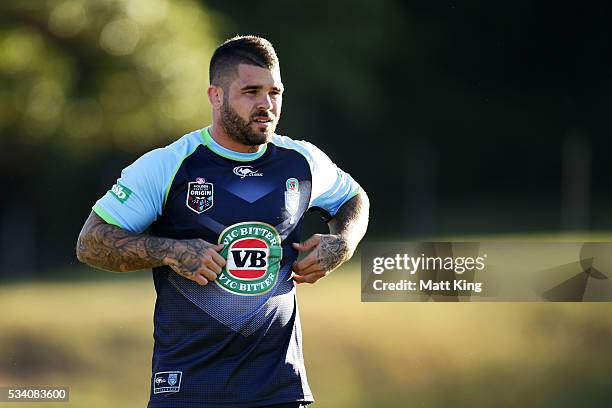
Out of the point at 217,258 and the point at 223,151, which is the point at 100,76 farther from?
the point at 217,258

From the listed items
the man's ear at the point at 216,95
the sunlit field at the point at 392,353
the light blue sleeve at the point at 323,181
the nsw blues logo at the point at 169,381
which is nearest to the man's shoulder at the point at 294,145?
the light blue sleeve at the point at 323,181

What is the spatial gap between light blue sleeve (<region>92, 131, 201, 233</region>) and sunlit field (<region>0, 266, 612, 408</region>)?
319cm

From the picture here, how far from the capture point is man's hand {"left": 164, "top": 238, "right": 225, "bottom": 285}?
3.10m

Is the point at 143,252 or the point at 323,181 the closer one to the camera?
the point at 143,252

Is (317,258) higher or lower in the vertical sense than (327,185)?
lower

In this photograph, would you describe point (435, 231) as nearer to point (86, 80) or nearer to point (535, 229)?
point (535, 229)

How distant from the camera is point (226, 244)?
3.24 m

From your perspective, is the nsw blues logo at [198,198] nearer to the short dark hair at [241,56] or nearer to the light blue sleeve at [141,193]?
the light blue sleeve at [141,193]

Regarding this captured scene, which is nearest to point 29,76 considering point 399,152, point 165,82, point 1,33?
point 1,33

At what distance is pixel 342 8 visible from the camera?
29.9 ft

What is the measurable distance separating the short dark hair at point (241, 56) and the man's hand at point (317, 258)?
0.55 meters

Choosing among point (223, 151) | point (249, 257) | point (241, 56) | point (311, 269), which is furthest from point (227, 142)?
point (311, 269)

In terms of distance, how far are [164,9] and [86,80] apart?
720 mm

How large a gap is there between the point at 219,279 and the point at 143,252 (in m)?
0.25
